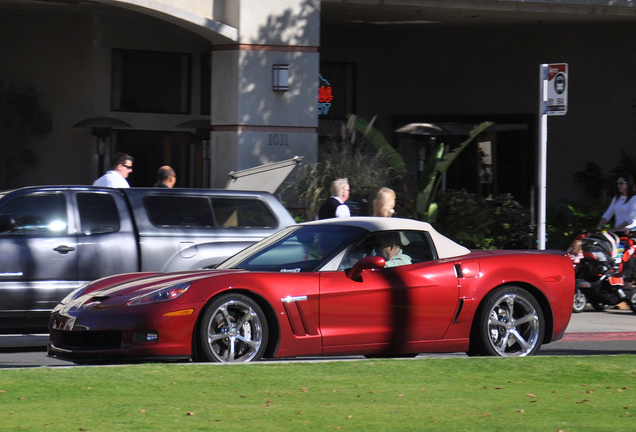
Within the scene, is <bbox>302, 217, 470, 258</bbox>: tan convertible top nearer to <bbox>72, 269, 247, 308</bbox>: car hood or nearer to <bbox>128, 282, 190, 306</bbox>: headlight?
<bbox>72, 269, 247, 308</bbox>: car hood

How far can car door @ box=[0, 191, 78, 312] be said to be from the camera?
32.5 ft

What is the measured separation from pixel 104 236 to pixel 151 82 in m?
12.6

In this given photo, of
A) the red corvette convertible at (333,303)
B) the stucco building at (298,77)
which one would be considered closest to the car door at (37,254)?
the red corvette convertible at (333,303)

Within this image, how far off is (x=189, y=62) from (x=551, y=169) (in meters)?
8.70

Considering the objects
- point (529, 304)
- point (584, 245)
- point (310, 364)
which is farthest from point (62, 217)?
point (584, 245)

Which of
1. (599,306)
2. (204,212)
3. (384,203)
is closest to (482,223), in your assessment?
(599,306)

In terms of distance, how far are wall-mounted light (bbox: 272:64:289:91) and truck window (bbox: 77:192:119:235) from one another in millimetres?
7847

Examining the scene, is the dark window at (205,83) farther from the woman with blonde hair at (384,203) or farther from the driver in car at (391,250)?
the driver in car at (391,250)

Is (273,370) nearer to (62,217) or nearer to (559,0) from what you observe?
(62,217)

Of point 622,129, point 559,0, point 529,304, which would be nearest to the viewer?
point 529,304

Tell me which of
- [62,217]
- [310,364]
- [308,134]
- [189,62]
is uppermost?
[189,62]

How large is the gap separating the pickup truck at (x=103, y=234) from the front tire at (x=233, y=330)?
8.36 feet

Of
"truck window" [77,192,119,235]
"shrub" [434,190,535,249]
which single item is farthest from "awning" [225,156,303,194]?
"truck window" [77,192,119,235]

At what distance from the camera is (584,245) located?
15.5 meters
